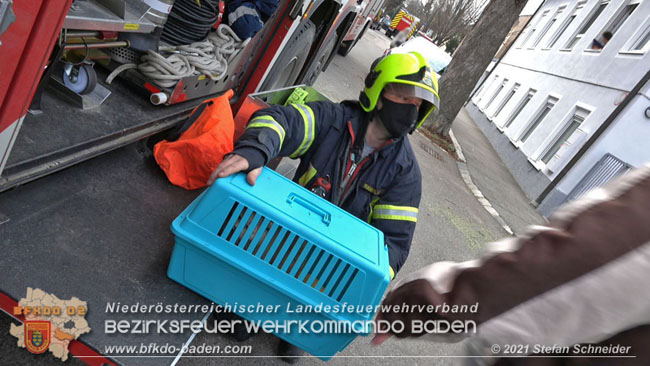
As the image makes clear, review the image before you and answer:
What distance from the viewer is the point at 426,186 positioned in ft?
22.9

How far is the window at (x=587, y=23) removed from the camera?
13.8 m

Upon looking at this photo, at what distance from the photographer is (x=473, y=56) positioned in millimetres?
9695

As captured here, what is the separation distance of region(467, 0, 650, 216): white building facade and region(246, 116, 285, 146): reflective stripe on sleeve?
10263mm

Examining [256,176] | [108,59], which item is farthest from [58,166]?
[108,59]

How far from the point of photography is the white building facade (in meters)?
9.45

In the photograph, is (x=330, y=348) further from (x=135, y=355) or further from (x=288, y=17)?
(x=288, y=17)

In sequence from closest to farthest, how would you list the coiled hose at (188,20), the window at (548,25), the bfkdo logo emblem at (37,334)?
the bfkdo logo emblem at (37,334) < the coiled hose at (188,20) < the window at (548,25)

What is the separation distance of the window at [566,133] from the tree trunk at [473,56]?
402 centimetres

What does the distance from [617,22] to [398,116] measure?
1431 cm

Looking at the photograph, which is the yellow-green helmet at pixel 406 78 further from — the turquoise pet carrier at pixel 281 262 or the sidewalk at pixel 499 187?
the sidewalk at pixel 499 187

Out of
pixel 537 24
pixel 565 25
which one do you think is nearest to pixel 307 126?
pixel 565 25

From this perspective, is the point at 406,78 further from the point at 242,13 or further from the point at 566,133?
the point at 566,133

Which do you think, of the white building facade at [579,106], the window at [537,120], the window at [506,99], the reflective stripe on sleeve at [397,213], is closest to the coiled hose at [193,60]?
the reflective stripe on sleeve at [397,213]

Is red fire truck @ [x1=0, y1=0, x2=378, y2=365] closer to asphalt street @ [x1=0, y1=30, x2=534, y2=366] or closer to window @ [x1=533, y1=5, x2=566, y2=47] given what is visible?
asphalt street @ [x1=0, y1=30, x2=534, y2=366]
